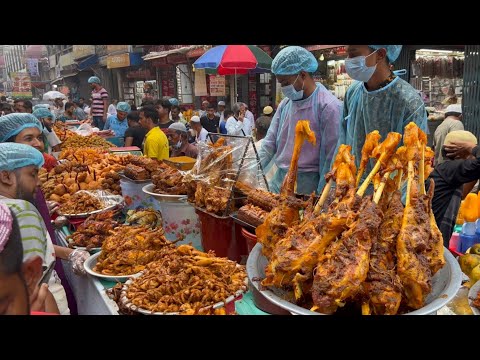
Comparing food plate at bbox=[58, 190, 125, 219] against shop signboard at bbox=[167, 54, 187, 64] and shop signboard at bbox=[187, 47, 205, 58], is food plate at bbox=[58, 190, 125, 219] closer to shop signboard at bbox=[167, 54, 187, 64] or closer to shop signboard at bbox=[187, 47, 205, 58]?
shop signboard at bbox=[187, 47, 205, 58]

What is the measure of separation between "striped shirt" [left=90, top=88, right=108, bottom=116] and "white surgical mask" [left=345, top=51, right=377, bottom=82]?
1031cm

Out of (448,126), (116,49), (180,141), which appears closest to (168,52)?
(116,49)

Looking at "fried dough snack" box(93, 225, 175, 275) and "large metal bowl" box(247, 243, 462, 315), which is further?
"fried dough snack" box(93, 225, 175, 275)

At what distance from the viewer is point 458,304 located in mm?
1649

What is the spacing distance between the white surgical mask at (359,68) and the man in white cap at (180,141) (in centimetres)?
374

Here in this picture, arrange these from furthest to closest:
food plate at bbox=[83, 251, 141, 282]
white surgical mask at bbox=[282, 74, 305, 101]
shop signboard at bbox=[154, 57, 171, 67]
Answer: shop signboard at bbox=[154, 57, 171, 67], white surgical mask at bbox=[282, 74, 305, 101], food plate at bbox=[83, 251, 141, 282]

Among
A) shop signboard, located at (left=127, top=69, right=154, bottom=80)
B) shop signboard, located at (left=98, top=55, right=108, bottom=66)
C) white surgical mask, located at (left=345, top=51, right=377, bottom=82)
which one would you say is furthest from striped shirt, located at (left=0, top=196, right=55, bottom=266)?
shop signboard, located at (left=98, top=55, right=108, bottom=66)

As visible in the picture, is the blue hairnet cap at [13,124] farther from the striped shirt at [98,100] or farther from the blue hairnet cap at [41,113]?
the striped shirt at [98,100]

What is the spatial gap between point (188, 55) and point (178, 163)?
12213 mm

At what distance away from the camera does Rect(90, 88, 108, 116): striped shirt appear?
463 inches

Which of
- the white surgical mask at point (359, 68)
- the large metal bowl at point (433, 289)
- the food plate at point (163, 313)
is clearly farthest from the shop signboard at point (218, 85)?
the large metal bowl at point (433, 289)

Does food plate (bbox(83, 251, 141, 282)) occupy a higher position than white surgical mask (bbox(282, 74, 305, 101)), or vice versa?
white surgical mask (bbox(282, 74, 305, 101))
